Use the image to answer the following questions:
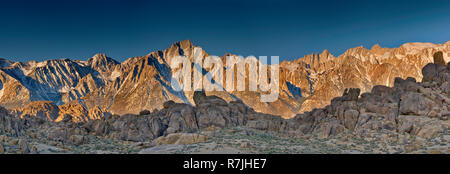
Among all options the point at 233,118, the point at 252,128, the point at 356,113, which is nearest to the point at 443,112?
the point at 356,113

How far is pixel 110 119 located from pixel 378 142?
169 feet

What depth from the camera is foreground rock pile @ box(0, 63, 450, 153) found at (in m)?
47.2

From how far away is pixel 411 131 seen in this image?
49062mm

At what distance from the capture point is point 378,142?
48.5 meters

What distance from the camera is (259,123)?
64375 millimetres

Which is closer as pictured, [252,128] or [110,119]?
[252,128]

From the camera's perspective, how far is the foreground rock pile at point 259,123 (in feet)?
155
